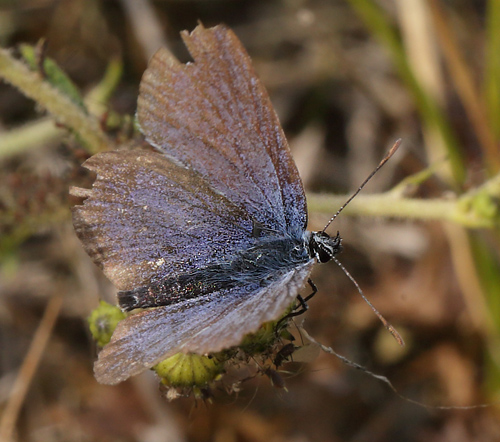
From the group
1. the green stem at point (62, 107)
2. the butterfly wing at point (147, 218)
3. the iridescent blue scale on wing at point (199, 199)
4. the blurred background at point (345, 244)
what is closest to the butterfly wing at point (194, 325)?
the iridescent blue scale on wing at point (199, 199)

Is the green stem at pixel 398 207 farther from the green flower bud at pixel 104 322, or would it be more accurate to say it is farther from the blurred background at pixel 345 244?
the green flower bud at pixel 104 322

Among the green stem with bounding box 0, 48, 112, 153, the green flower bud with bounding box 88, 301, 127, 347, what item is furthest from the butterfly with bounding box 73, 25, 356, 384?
the green stem with bounding box 0, 48, 112, 153

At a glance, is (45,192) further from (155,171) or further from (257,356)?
(257,356)

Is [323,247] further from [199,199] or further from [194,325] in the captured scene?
[194,325]

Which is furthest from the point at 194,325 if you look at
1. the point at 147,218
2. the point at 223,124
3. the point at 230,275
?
the point at 223,124

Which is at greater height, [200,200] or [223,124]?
[223,124]

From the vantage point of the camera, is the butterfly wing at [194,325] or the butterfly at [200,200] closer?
the butterfly wing at [194,325]

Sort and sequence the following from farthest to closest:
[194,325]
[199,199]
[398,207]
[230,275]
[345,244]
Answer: [345,244], [398,207], [199,199], [230,275], [194,325]
